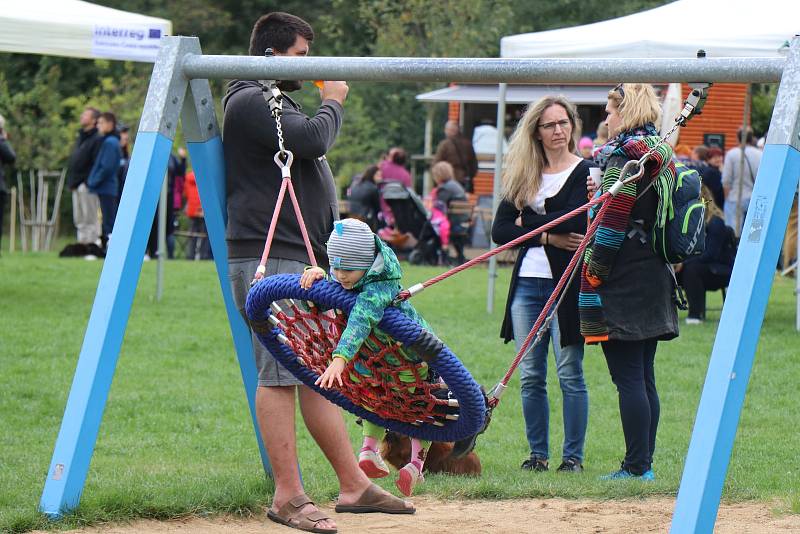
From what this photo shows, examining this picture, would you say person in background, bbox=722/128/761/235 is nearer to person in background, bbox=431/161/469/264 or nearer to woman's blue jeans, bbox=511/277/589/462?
person in background, bbox=431/161/469/264

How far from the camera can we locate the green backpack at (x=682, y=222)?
5.59m

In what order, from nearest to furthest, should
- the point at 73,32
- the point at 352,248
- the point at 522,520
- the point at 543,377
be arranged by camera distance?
the point at 352,248 < the point at 522,520 < the point at 543,377 < the point at 73,32

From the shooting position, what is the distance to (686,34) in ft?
34.9

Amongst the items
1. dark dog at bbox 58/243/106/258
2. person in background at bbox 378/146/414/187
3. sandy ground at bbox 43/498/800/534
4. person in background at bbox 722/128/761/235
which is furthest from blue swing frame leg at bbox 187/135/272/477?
person in background at bbox 378/146/414/187

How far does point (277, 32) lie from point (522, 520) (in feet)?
→ 7.34

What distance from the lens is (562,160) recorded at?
632 cm

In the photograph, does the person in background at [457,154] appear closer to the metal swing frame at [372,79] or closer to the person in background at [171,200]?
the person in background at [171,200]

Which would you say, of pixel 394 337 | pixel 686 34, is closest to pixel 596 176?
pixel 394 337

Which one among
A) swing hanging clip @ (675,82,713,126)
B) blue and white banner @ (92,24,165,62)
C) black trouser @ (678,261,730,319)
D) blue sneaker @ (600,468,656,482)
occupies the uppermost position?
blue and white banner @ (92,24,165,62)

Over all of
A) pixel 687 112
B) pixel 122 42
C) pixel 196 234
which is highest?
pixel 122 42

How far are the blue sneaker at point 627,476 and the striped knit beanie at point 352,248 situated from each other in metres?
2.23

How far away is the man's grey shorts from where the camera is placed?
16.4 feet

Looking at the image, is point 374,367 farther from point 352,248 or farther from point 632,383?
point 632,383

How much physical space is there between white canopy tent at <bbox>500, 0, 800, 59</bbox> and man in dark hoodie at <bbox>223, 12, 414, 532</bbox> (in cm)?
567
